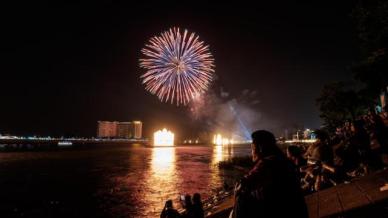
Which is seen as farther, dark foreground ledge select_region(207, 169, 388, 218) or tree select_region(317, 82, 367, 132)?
tree select_region(317, 82, 367, 132)

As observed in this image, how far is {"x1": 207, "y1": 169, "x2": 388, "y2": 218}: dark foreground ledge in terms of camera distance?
→ 6646 millimetres

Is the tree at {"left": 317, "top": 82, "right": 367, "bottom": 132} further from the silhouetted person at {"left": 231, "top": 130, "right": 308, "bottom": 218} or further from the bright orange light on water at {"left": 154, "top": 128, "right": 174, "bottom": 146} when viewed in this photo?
the bright orange light on water at {"left": 154, "top": 128, "right": 174, "bottom": 146}

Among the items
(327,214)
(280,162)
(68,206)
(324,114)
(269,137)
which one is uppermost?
(324,114)

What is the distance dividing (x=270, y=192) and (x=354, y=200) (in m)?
5.44

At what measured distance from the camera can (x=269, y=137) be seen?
11.5ft

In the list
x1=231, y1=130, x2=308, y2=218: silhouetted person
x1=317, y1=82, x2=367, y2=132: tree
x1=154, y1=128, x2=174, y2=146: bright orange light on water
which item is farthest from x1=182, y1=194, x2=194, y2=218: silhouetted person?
x1=154, y1=128, x2=174, y2=146: bright orange light on water

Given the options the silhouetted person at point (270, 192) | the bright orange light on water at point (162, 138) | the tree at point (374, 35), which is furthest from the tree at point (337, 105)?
the bright orange light on water at point (162, 138)

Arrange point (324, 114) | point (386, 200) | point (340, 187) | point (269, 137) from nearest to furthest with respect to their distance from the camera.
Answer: point (269, 137), point (386, 200), point (340, 187), point (324, 114)

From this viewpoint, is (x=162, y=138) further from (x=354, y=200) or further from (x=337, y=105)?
(x=354, y=200)

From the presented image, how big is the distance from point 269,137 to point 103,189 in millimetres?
19807

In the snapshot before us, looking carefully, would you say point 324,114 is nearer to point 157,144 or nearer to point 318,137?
point 318,137

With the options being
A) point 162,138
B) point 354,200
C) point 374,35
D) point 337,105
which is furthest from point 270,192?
point 162,138

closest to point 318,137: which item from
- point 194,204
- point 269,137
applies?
point 194,204

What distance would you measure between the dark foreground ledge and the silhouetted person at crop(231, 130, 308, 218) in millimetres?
3998
